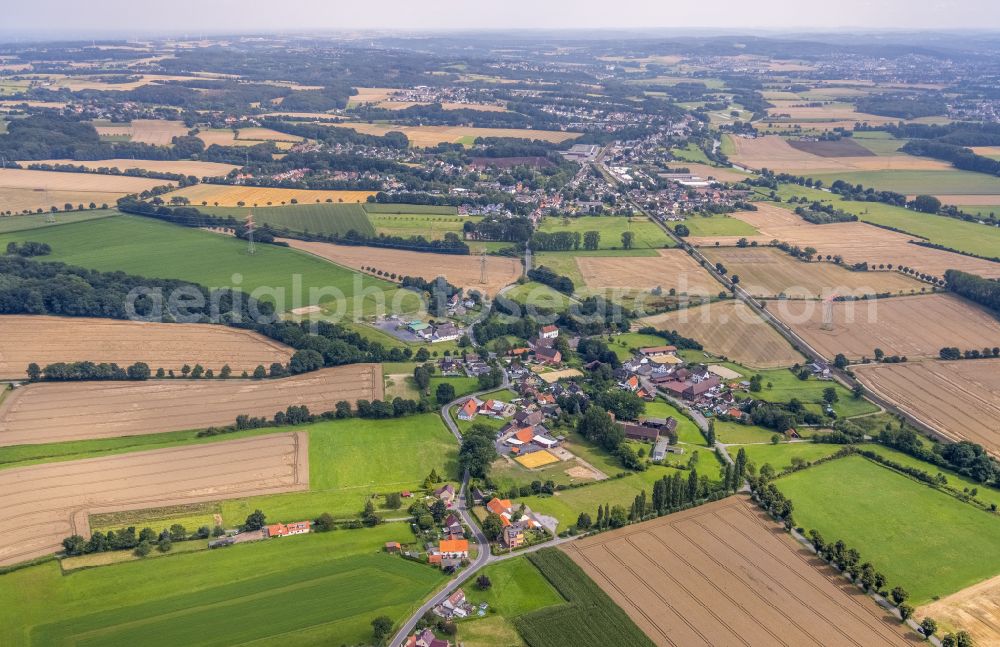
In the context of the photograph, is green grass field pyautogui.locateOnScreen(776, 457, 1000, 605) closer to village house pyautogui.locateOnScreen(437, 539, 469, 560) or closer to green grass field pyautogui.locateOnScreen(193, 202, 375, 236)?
village house pyautogui.locateOnScreen(437, 539, 469, 560)

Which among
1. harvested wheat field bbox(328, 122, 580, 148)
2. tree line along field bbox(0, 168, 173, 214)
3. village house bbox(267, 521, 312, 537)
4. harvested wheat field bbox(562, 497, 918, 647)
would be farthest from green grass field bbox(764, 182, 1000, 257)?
tree line along field bbox(0, 168, 173, 214)

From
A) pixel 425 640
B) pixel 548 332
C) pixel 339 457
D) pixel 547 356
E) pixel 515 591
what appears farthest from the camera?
pixel 548 332

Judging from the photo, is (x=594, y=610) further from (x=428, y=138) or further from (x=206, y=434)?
(x=428, y=138)

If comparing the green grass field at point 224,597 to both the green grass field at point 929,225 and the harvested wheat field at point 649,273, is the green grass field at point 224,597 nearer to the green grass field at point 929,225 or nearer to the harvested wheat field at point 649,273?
the harvested wheat field at point 649,273

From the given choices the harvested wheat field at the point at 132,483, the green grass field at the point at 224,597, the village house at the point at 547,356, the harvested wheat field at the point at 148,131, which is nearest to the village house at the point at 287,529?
the green grass field at the point at 224,597

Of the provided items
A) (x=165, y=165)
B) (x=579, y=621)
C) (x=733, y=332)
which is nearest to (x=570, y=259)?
(x=733, y=332)

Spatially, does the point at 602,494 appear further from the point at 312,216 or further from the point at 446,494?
the point at 312,216
